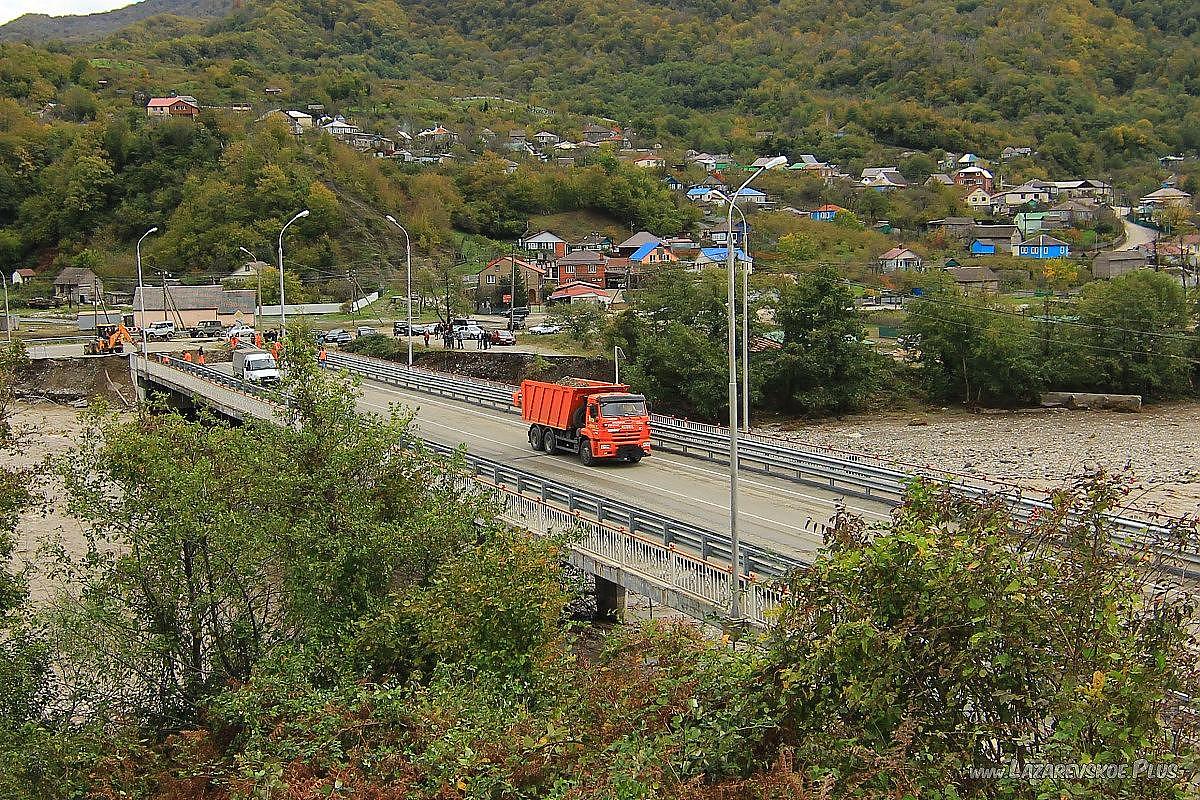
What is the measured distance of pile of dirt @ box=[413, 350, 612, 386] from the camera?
53250 millimetres

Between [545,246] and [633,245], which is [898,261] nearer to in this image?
[633,245]

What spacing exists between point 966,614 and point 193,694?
497 inches

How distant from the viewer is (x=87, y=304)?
318ft

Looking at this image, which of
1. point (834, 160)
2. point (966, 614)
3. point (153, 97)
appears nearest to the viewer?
point (966, 614)

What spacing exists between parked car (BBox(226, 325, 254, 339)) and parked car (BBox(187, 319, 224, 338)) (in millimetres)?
1053

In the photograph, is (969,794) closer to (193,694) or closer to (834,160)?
(193,694)

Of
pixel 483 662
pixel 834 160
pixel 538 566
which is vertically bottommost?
pixel 483 662

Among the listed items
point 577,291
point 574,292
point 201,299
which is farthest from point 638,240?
point 201,299

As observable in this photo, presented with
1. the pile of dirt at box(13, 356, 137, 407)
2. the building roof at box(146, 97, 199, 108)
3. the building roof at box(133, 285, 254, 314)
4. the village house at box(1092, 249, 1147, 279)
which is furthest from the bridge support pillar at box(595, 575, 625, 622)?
the building roof at box(146, 97, 199, 108)

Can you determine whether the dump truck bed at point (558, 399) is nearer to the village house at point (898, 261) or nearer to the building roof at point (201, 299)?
the building roof at point (201, 299)

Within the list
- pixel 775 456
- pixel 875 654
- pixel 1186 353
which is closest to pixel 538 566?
pixel 875 654

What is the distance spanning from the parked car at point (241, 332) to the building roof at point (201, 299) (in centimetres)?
357

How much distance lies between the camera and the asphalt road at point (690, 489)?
22.6 metres

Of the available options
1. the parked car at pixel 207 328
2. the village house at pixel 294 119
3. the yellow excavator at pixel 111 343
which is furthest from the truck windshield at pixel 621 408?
the village house at pixel 294 119
